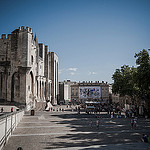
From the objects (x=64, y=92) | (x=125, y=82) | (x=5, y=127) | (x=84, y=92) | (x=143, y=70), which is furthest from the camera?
(x=64, y=92)

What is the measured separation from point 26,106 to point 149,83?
83.9 ft

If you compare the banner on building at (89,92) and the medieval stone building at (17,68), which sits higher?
the medieval stone building at (17,68)

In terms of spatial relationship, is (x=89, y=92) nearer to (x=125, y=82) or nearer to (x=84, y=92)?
(x=84, y=92)

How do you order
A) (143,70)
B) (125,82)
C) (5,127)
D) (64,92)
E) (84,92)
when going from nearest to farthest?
(5,127)
(143,70)
(125,82)
(84,92)
(64,92)

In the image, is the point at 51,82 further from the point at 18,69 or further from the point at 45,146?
the point at 45,146

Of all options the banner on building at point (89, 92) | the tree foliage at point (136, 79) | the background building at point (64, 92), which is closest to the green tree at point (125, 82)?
the tree foliage at point (136, 79)

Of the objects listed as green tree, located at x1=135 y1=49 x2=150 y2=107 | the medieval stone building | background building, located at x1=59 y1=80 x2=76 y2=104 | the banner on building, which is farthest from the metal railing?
background building, located at x1=59 y1=80 x2=76 y2=104

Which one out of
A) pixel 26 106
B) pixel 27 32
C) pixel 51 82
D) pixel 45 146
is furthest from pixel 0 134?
pixel 51 82

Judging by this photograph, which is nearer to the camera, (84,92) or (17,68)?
(17,68)

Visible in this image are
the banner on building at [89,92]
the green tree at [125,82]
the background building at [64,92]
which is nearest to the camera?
the green tree at [125,82]

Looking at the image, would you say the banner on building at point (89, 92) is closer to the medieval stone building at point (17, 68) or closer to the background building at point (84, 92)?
the background building at point (84, 92)

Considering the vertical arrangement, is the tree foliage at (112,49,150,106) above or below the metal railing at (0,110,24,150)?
above

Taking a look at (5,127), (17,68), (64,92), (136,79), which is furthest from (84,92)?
(5,127)

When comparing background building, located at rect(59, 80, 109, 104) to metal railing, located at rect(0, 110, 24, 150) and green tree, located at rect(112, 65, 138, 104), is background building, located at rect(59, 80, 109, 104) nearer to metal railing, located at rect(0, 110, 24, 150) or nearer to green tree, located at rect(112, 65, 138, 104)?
green tree, located at rect(112, 65, 138, 104)
